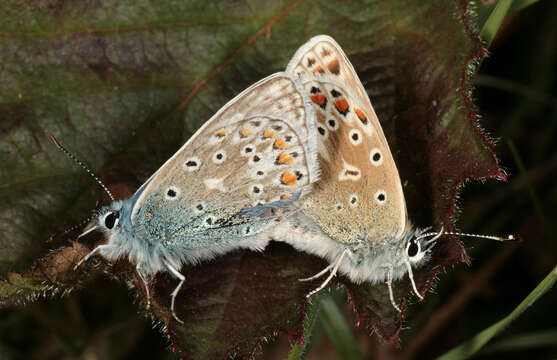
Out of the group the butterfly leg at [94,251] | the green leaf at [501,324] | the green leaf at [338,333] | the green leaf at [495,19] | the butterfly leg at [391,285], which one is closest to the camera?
the butterfly leg at [94,251]

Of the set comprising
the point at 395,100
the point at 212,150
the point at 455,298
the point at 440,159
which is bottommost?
the point at 455,298

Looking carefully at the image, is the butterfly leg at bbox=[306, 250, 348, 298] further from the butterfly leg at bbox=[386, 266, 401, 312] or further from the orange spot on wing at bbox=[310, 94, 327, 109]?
the orange spot on wing at bbox=[310, 94, 327, 109]

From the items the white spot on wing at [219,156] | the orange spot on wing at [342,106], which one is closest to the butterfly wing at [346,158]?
the orange spot on wing at [342,106]

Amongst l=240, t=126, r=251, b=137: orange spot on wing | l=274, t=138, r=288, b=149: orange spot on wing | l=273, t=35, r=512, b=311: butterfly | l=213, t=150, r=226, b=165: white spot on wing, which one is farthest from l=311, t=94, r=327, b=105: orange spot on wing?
l=213, t=150, r=226, b=165: white spot on wing

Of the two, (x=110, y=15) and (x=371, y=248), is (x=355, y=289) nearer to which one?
(x=371, y=248)

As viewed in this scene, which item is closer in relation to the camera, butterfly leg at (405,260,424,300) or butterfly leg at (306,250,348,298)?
butterfly leg at (405,260,424,300)

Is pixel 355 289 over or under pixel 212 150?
under

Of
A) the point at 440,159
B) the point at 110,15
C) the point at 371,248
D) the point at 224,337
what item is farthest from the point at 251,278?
the point at 110,15

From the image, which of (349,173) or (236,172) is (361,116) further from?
(236,172)

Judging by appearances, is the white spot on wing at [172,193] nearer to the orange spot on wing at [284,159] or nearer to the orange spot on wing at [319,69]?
the orange spot on wing at [284,159]
